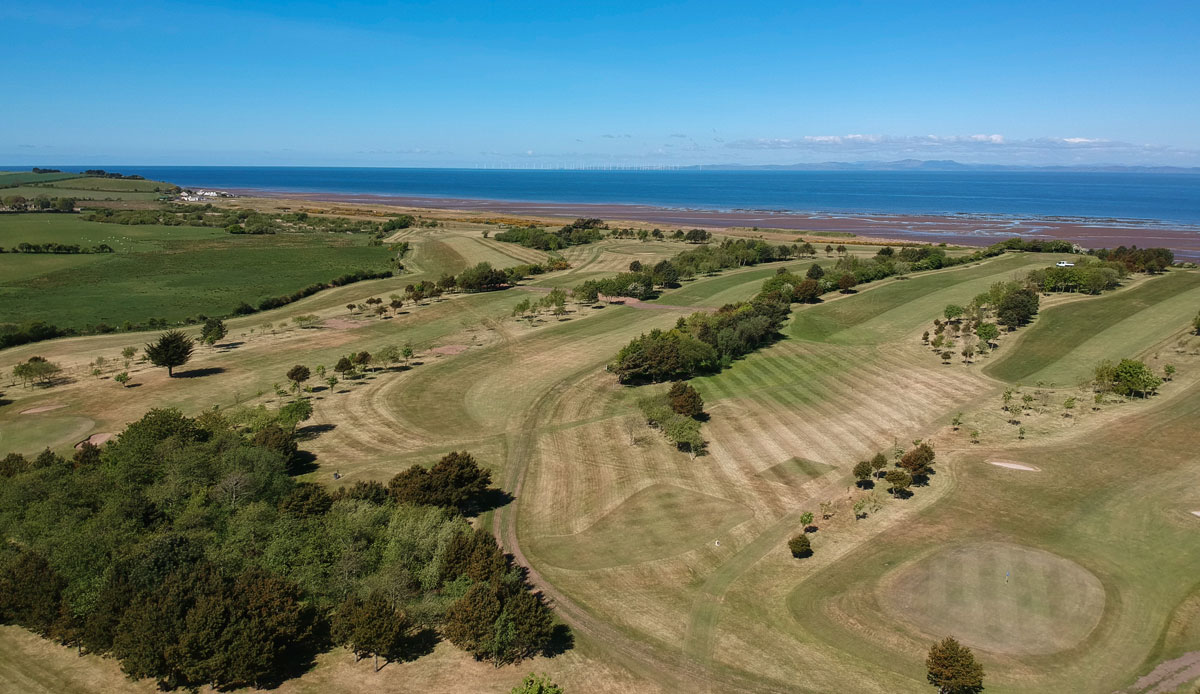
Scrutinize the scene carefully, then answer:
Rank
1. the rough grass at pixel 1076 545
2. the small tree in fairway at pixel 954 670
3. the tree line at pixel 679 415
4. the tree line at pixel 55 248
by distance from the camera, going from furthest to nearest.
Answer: the tree line at pixel 55 248, the tree line at pixel 679 415, the rough grass at pixel 1076 545, the small tree in fairway at pixel 954 670

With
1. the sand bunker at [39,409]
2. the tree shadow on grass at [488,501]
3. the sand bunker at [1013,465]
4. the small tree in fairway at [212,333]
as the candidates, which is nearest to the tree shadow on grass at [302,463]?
the tree shadow on grass at [488,501]

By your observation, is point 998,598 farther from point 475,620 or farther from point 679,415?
point 679,415

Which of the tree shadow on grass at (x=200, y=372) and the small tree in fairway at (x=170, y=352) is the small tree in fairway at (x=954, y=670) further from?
the small tree in fairway at (x=170, y=352)

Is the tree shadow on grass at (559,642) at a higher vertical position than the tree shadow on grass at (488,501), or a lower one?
lower

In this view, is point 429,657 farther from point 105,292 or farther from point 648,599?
point 105,292

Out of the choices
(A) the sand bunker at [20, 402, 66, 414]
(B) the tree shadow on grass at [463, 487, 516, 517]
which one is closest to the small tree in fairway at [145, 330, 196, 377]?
(A) the sand bunker at [20, 402, 66, 414]

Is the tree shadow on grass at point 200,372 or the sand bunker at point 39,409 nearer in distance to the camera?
the sand bunker at point 39,409

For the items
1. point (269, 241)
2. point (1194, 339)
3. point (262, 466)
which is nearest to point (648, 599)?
point (262, 466)
